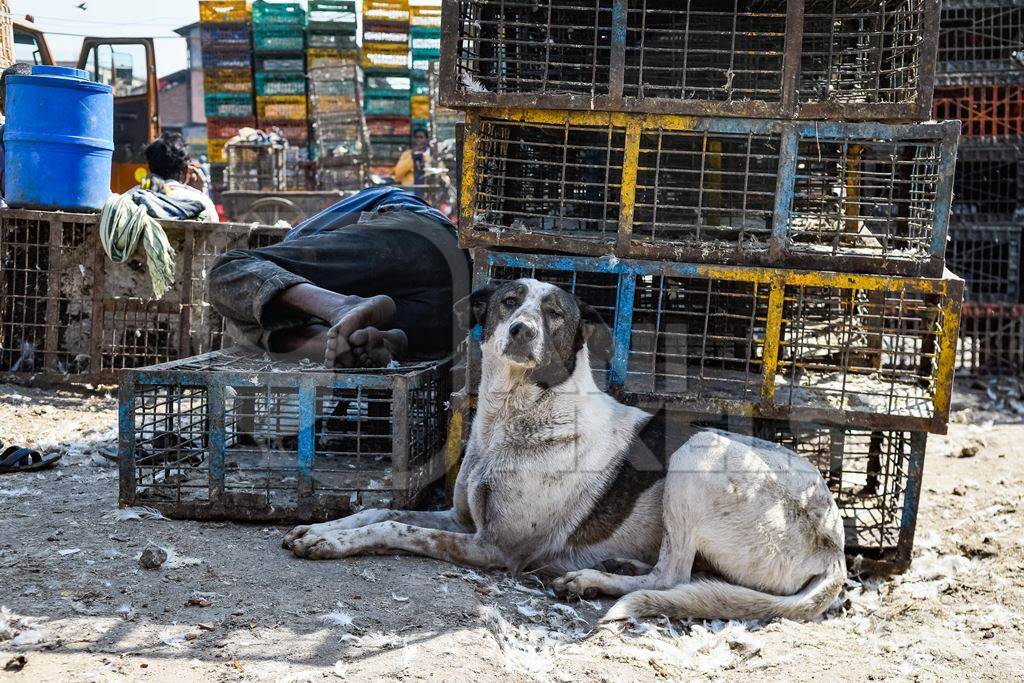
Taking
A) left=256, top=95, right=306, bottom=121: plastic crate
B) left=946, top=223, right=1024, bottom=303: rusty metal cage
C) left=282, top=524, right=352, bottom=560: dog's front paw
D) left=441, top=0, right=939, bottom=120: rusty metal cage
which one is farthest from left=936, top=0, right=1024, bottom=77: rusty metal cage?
left=256, top=95, right=306, bottom=121: plastic crate

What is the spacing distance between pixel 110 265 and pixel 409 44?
12.9 meters

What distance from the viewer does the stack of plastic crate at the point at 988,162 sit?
885 centimetres

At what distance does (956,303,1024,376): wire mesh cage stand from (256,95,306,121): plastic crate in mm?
13359

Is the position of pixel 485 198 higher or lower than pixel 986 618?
higher

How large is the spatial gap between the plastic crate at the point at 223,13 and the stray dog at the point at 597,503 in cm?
1615

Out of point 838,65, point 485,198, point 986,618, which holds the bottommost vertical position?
point 986,618

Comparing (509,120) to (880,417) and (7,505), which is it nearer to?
(880,417)

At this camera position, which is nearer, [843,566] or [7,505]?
[843,566]

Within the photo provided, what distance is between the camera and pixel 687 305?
4676mm

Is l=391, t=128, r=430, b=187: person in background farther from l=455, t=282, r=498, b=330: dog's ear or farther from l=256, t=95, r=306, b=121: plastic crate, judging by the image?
l=455, t=282, r=498, b=330: dog's ear

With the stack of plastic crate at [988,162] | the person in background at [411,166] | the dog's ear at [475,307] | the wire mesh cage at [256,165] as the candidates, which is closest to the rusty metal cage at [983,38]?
the stack of plastic crate at [988,162]

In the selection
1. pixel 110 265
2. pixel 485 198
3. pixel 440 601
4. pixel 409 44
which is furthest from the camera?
pixel 409 44

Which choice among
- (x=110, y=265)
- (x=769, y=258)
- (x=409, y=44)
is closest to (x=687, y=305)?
(x=769, y=258)

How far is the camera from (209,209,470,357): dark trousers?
4980 millimetres
